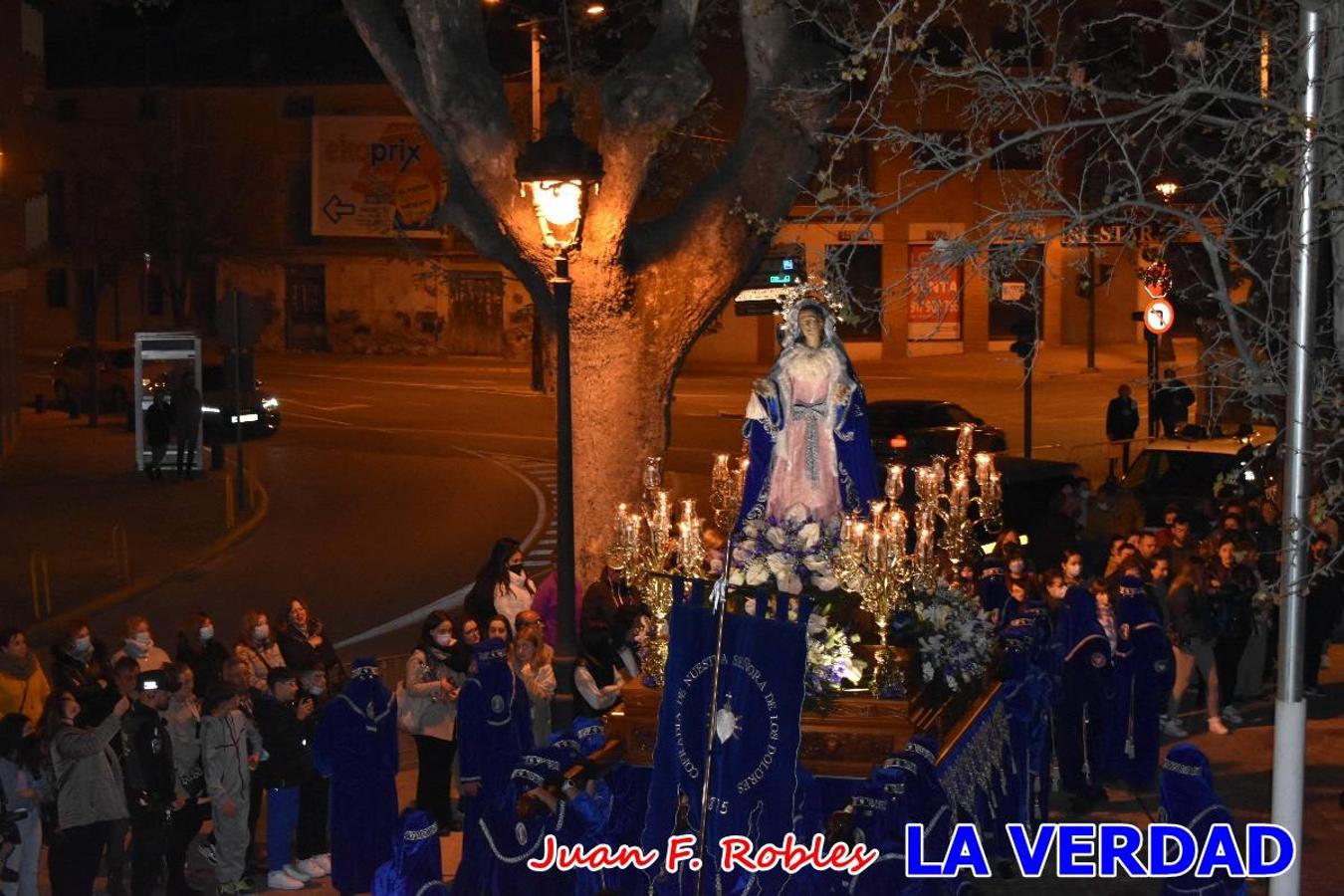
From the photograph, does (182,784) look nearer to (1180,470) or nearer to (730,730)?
(730,730)

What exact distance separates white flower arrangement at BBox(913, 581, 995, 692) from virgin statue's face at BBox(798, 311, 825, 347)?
70.1 inches

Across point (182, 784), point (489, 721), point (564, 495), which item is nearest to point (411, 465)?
point (564, 495)

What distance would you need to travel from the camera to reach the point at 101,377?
42938mm

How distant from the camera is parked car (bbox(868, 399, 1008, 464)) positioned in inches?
1078

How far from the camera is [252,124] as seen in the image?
6219cm

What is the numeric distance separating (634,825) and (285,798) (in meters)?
2.36

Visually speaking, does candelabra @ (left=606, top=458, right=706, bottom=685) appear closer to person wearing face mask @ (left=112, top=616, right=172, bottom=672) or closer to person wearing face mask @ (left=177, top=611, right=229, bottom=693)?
person wearing face mask @ (left=177, top=611, right=229, bottom=693)

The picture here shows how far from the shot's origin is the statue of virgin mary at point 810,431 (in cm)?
1250

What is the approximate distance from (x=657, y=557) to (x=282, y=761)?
268 cm

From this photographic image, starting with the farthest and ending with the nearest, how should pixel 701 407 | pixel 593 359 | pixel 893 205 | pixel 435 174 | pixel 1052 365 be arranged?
pixel 435 174 < pixel 1052 365 < pixel 701 407 < pixel 593 359 < pixel 893 205

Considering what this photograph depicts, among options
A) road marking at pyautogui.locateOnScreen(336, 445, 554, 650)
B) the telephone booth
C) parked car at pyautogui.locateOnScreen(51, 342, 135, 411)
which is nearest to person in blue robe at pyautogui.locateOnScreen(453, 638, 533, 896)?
road marking at pyautogui.locateOnScreen(336, 445, 554, 650)

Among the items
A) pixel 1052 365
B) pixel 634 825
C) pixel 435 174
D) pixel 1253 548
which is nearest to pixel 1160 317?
pixel 1253 548

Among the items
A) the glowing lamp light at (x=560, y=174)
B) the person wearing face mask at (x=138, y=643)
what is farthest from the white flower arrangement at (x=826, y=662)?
the person wearing face mask at (x=138, y=643)

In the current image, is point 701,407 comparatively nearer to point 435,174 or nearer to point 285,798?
point 435,174
